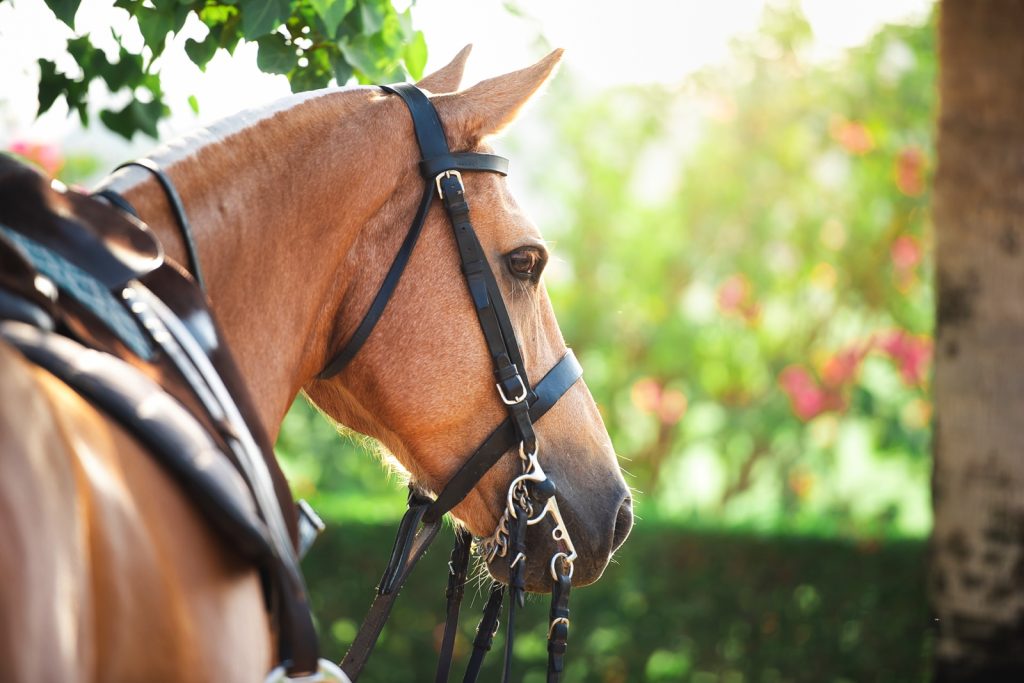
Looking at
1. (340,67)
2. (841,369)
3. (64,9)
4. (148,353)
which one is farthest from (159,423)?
(841,369)

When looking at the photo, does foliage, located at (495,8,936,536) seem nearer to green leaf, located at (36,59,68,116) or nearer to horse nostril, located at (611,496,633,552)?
green leaf, located at (36,59,68,116)

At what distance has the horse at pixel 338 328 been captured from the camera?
138cm

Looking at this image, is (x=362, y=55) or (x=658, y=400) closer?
(x=362, y=55)

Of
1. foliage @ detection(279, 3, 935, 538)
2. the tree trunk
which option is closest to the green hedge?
the tree trunk

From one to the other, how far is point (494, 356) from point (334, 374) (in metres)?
0.37

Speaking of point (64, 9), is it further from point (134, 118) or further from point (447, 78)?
point (447, 78)

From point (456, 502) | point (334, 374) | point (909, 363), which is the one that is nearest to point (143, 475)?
point (334, 374)

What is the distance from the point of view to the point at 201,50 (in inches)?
115

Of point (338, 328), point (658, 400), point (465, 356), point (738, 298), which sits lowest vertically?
point (658, 400)

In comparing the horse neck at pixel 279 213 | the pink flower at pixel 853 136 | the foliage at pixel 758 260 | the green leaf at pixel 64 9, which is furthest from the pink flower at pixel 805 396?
the green leaf at pixel 64 9

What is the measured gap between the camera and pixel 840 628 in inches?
242

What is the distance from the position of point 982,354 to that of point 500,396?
3.38 metres

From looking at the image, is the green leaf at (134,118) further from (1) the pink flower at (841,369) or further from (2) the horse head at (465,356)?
(1) the pink flower at (841,369)

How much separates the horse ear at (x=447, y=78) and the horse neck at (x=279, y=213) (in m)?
0.44
